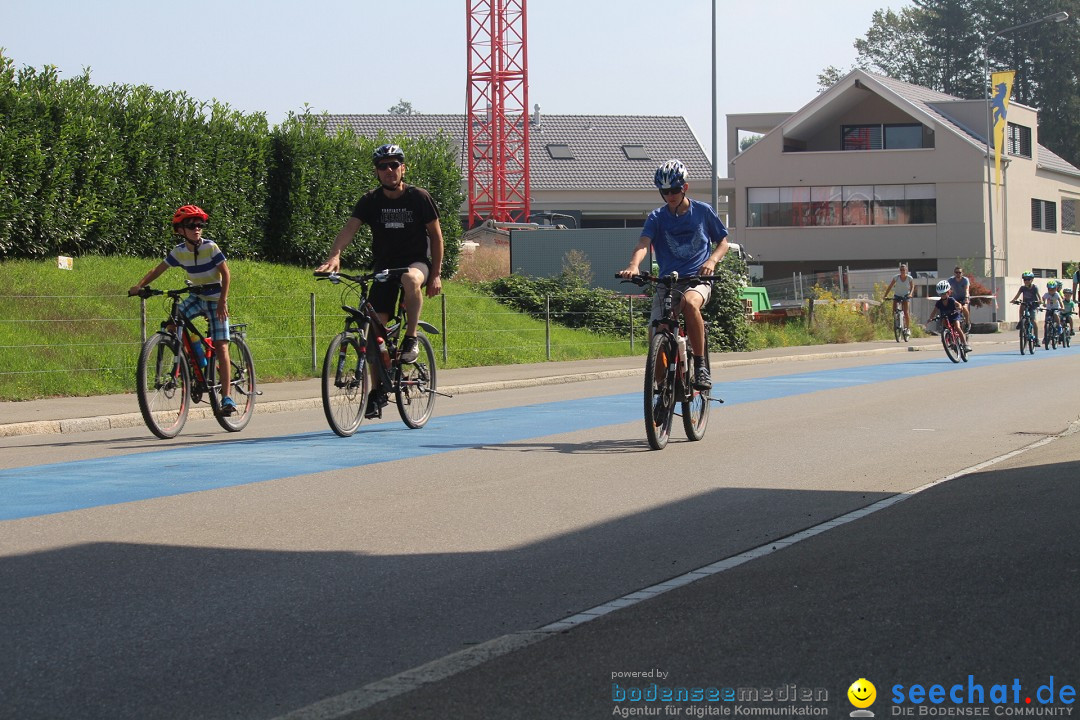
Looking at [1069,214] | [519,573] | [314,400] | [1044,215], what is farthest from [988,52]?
[519,573]

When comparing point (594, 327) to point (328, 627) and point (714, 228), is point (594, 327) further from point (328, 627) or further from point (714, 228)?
point (328, 627)

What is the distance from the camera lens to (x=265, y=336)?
2027 centimetres

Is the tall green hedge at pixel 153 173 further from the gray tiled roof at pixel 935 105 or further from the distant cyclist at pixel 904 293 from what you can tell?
the gray tiled roof at pixel 935 105

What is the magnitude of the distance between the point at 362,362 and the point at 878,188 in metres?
50.9

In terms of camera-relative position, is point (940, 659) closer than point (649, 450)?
Yes

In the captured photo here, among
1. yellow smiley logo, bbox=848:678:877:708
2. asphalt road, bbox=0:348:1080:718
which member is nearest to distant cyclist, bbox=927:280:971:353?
asphalt road, bbox=0:348:1080:718

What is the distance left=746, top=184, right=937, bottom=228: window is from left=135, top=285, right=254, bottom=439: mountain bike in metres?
50.1

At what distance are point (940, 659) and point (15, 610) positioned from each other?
11.1 ft

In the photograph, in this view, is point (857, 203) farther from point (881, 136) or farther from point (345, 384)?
point (345, 384)

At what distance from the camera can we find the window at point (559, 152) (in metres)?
67.3

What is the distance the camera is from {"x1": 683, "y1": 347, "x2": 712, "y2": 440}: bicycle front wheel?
10945 millimetres

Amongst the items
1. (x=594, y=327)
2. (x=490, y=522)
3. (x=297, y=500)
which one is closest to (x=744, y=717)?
(x=490, y=522)

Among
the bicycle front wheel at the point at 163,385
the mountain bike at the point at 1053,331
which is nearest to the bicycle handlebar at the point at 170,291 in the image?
the bicycle front wheel at the point at 163,385

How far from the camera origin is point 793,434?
12.0m
